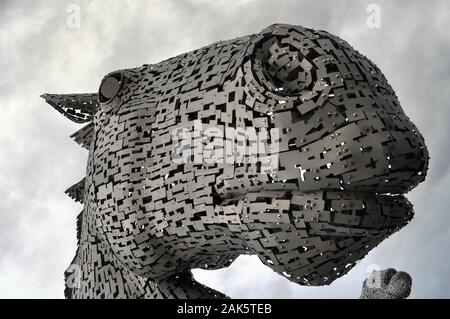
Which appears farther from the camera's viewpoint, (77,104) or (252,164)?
(77,104)

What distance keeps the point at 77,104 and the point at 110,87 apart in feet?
0.78

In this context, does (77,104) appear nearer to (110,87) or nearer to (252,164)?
(110,87)

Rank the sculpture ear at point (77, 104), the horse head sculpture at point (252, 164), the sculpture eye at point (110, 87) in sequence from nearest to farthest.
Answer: the horse head sculpture at point (252, 164) < the sculpture eye at point (110, 87) < the sculpture ear at point (77, 104)

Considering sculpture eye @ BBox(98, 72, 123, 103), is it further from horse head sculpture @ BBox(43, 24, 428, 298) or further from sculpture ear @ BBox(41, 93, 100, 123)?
sculpture ear @ BBox(41, 93, 100, 123)

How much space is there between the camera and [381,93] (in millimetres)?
1446

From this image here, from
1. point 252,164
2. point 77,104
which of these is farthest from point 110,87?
point 252,164

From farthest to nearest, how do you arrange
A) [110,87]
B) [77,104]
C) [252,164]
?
[77,104], [110,87], [252,164]

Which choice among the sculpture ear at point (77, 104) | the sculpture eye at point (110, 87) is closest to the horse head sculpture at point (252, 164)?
the sculpture eye at point (110, 87)

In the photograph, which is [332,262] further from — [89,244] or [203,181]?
[89,244]

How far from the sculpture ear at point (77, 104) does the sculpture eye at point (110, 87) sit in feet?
0.45

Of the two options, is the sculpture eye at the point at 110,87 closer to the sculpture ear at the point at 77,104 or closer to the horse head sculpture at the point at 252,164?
the horse head sculpture at the point at 252,164

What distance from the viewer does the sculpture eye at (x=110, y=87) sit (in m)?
1.84

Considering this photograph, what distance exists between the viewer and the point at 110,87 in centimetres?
186

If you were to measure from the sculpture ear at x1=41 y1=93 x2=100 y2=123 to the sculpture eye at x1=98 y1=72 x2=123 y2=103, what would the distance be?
5.4 inches
